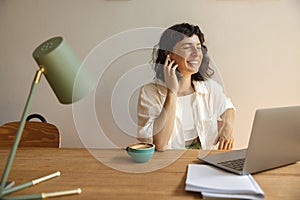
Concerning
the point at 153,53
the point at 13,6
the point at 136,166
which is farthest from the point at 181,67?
the point at 13,6

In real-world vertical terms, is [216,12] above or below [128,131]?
above

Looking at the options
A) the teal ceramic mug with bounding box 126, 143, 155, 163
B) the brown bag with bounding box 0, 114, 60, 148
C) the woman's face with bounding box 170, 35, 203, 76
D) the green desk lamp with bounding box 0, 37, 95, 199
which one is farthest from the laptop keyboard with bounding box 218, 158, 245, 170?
the brown bag with bounding box 0, 114, 60, 148

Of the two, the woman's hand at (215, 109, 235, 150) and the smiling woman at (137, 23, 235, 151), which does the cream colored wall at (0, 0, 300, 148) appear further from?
the woman's hand at (215, 109, 235, 150)

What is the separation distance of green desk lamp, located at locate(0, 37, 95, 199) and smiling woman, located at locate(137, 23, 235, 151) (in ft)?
2.19

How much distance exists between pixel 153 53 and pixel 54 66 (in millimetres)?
1220

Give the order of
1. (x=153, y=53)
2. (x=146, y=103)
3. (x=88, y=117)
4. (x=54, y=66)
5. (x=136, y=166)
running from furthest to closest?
(x=88, y=117)
(x=153, y=53)
(x=146, y=103)
(x=136, y=166)
(x=54, y=66)

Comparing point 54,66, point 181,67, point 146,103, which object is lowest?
point 146,103

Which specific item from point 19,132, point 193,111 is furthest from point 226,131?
point 19,132

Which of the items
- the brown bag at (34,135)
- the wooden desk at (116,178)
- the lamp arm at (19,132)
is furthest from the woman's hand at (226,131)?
the lamp arm at (19,132)

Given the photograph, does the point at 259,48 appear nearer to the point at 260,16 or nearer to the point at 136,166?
the point at 260,16

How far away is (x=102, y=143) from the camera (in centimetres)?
216

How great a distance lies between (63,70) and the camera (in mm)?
814

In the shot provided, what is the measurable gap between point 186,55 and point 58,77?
0.92 metres

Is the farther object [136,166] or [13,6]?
[13,6]
